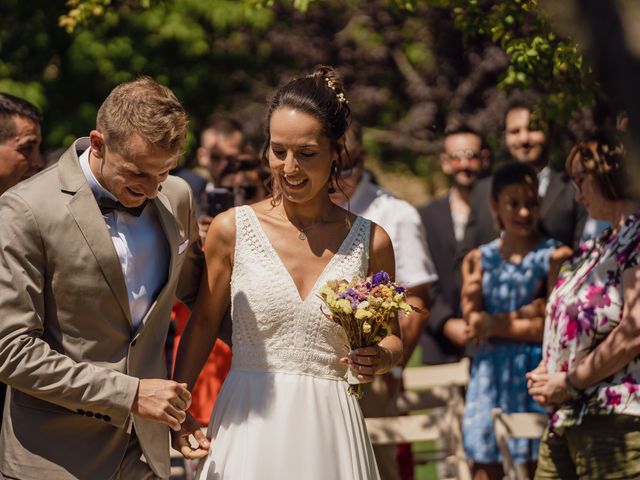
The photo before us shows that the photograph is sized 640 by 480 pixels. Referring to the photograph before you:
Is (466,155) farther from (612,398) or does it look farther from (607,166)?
(612,398)

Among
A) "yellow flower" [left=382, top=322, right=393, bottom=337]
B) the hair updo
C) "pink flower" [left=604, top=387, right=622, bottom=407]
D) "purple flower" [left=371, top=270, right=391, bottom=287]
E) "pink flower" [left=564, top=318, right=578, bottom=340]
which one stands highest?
the hair updo

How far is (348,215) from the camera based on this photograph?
16.2 ft

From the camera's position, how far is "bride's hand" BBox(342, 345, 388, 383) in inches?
175

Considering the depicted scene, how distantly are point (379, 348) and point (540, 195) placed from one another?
3.75m

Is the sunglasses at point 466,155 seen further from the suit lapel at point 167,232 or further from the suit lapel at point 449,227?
the suit lapel at point 167,232

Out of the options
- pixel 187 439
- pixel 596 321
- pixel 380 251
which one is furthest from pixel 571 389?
pixel 187 439

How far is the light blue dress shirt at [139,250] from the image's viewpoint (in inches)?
170

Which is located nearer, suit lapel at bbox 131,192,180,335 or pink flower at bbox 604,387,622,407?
suit lapel at bbox 131,192,180,335

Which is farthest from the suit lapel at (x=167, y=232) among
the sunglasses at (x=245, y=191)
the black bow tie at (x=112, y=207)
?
the sunglasses at (x=245, y=191)

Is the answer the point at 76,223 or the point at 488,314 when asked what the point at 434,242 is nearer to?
the point at 488,314

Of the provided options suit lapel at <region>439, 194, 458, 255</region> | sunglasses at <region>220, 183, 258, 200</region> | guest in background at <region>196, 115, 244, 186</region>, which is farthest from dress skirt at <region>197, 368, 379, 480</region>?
suit lapel at <region>439, 194, 458, 255</region>

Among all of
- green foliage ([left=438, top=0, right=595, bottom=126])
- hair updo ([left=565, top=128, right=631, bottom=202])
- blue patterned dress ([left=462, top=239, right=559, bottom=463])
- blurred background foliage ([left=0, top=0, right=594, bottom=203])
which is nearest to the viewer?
hair updo ([left=565, top=128, right=631, bottom=202])

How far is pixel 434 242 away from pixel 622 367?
329 centimetres

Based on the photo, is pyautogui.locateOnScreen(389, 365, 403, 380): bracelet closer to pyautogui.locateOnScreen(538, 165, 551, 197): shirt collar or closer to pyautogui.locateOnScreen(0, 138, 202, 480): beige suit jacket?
pyautogui.locateOnScreen(538, 165, 551, 197): shirt collar
